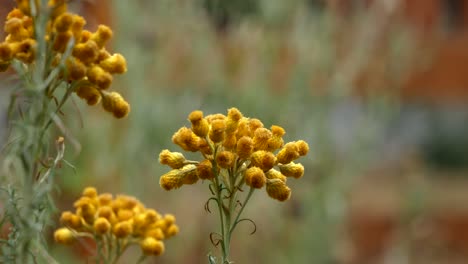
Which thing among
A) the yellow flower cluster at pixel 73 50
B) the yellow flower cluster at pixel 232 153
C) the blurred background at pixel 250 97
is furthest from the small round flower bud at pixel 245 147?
the blurred background at pixel 250 97

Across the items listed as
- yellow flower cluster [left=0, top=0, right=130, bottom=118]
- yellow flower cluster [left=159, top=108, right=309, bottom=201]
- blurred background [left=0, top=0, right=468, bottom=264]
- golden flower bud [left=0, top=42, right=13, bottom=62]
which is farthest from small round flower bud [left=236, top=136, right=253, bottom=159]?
blurred background [left=0, top=0, right=468, bottom=264]

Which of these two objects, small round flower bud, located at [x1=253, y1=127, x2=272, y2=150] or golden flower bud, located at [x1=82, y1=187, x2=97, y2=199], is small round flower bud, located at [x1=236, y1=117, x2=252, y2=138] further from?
golden flower bud, located at [x1=82, y1=187, x2=97, y2=199]

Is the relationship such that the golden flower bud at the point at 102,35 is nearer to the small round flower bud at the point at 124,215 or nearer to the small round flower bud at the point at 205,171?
the small round flower bud at the point at 205,171

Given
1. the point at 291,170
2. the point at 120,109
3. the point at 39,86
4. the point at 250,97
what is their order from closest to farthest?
1. the point at 39,86
2. the point at 120,109
3. the point at 291,170
4. the point at 250,97

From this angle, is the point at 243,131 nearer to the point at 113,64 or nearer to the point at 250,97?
the point at 113,64

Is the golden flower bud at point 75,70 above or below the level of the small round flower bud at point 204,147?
below

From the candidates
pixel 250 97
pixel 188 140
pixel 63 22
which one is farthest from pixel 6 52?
pixel 250 97
